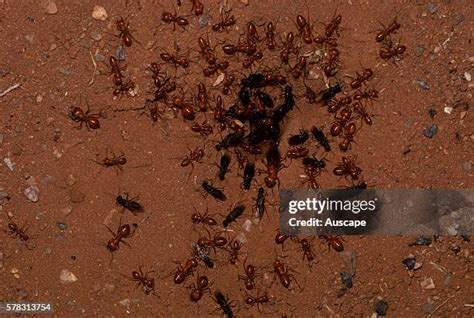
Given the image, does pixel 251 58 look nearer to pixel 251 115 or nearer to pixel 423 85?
pixel 251 115

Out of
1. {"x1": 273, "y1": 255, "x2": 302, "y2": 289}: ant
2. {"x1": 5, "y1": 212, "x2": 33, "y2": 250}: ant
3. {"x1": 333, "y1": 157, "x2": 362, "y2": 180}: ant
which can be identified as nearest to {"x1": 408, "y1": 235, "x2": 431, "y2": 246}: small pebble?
{"x1": 333, "y1": 157, "x2": 362, "y2": 180}: ant

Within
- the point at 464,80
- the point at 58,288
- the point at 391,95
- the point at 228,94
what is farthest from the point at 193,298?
the point at 464,80

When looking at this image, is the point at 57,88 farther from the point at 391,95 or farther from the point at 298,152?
the point at 391,95

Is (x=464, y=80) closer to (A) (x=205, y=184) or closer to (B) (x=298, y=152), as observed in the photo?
(B) (x=298, y=152)

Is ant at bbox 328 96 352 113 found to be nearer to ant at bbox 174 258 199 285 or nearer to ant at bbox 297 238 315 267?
ant at bbox 297 238 315 267

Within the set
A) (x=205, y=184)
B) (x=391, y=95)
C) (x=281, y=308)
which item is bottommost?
(x=281, y=308)

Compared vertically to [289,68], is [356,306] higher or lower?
lower

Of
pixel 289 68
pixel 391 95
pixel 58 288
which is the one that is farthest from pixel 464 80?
pixel 58 288
